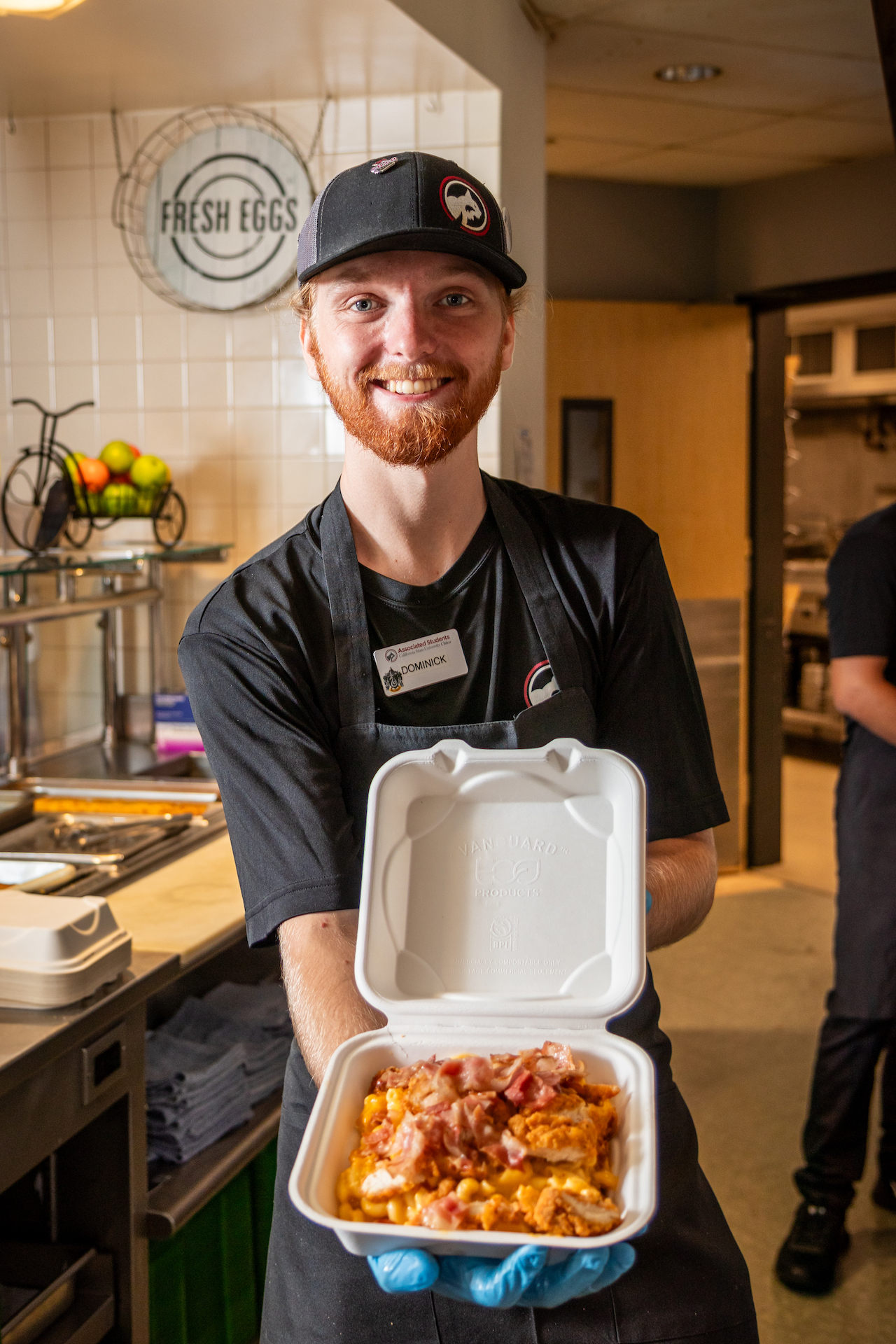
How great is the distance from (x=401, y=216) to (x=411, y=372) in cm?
15

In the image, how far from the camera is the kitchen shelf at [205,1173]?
178 cm

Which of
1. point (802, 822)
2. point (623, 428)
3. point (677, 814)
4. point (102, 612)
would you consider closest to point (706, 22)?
point (623, 428)

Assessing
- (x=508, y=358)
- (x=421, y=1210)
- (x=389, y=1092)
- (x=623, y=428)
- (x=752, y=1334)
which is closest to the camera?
(x=421, y=1210)

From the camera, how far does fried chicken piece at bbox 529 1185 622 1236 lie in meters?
0.84

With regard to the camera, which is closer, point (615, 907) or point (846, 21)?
point (615, 907)

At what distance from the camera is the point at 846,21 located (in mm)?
3270

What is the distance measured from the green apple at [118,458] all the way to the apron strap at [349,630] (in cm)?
191

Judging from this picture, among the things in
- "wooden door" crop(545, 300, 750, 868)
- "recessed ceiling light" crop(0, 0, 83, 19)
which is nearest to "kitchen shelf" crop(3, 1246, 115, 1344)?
"recessed ceiling light" crop(0, 0, 83, 19)

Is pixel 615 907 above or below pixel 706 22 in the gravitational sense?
below

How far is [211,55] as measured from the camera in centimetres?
275

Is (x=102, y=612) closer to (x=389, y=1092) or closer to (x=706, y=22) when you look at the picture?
(x=706, y=22)

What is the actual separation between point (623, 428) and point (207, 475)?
2132 mm

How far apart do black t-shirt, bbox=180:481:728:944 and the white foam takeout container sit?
48 centimetres

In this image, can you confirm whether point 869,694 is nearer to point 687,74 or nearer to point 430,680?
point 430,680
